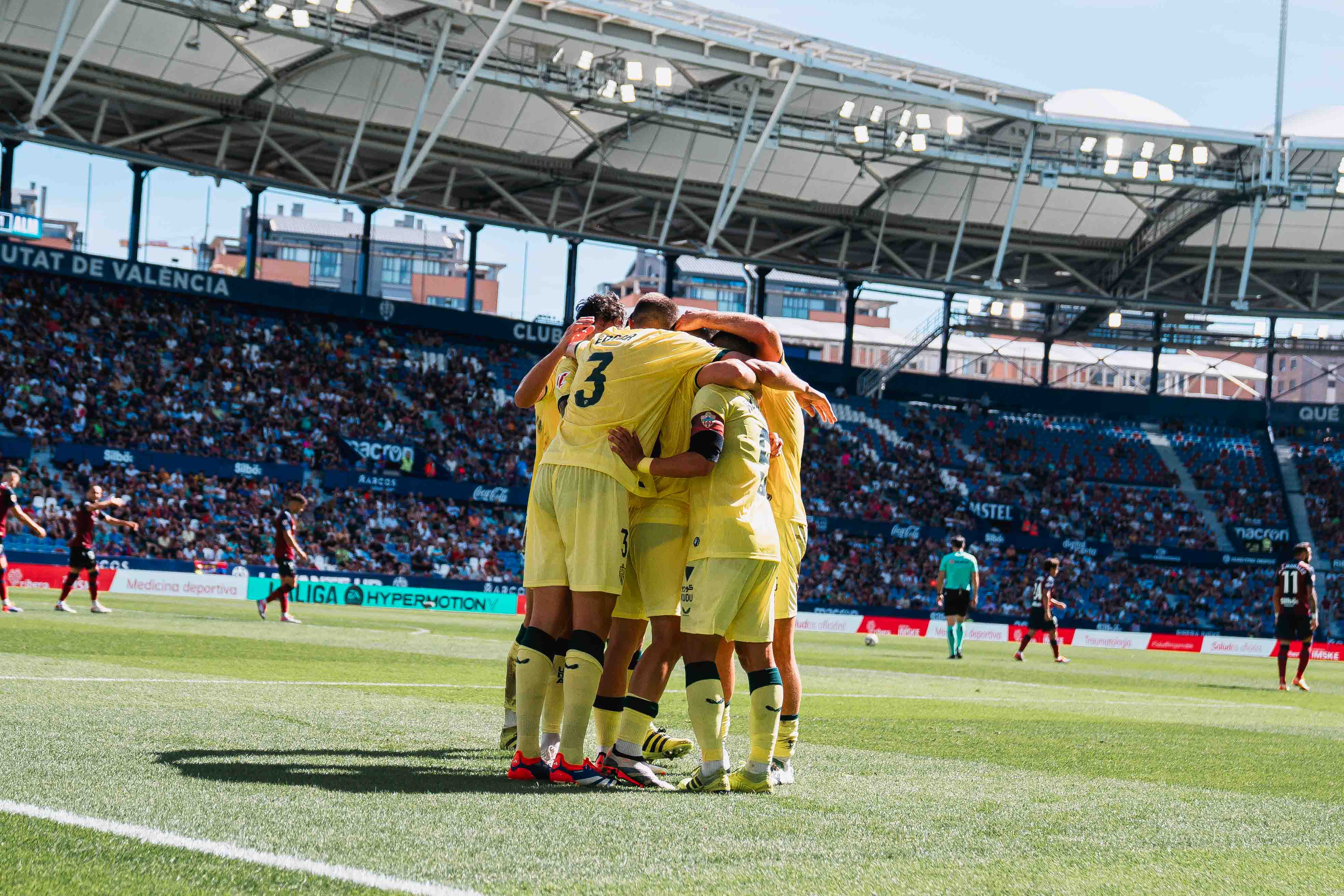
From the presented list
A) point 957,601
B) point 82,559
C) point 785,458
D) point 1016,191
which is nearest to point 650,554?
point 785,458

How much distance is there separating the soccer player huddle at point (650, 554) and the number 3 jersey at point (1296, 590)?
14017mm

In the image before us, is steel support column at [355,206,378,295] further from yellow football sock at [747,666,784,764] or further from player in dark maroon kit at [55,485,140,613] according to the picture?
yellow football sock at [747,666,784,764]

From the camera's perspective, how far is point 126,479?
37375 millimetres

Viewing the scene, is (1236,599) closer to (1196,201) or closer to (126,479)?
(1196,201)

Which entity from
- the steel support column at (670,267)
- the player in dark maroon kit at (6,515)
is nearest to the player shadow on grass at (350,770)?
the player in dark maroon kit at (6,515)

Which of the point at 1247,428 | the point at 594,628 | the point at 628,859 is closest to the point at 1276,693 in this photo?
the point at 594,628

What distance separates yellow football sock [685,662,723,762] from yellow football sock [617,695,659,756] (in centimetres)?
27

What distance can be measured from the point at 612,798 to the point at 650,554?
4.14ft

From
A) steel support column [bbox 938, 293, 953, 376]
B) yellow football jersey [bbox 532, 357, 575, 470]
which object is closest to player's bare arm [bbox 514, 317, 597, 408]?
yellow football jersey [bbox 532, 357, 575, 470]

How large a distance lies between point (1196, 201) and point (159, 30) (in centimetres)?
3026

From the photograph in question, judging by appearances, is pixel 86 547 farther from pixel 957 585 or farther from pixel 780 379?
pixel 780 379

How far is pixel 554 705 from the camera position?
709cm

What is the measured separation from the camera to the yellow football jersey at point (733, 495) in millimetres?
6664

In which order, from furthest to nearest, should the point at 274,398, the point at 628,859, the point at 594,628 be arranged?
the point at 274,398 → the point at 594,628 → the point at 628,859
